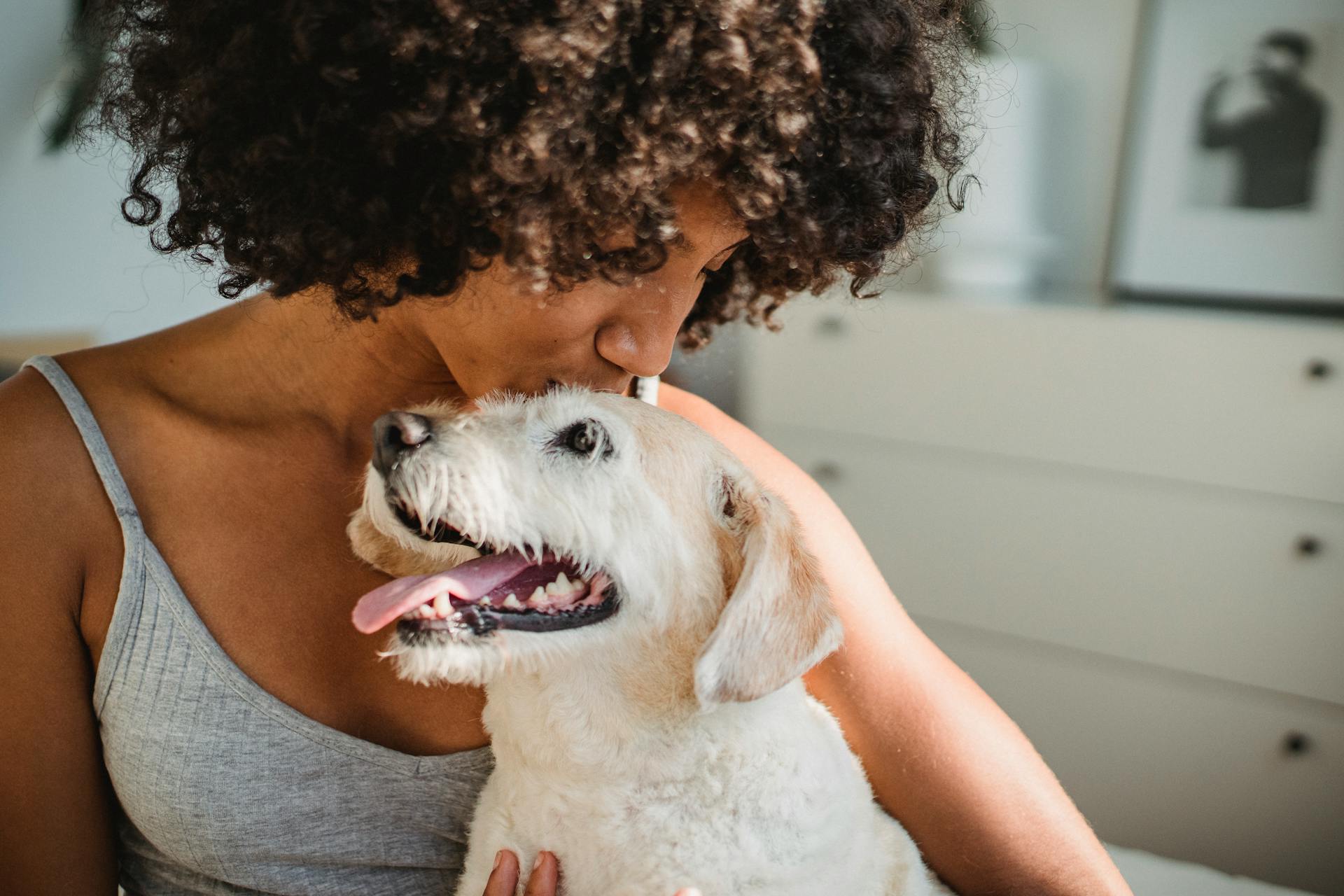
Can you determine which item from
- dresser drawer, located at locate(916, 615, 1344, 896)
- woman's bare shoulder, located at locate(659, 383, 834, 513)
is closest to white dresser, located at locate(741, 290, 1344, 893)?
dresser drawer, located at locate(916, 615, 1344, 896)

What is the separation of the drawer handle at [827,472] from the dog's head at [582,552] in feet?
5.97

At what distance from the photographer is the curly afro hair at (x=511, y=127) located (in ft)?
2.39

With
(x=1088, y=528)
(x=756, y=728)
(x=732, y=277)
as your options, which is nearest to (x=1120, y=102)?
(x=1088, y=528)

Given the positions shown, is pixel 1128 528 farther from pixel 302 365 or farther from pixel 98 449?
pixel 98 449

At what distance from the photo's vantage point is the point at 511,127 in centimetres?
75

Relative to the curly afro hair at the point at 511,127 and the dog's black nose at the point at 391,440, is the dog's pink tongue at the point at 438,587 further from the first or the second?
the curly afro hair at the point at 511,127

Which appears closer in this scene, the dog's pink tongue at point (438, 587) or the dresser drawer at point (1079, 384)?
the dog's pink tongue at point (438, 587)

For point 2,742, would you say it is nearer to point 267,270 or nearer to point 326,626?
point 326,626

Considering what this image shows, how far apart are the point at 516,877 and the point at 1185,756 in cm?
199

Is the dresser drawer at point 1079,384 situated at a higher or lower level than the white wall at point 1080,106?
lower

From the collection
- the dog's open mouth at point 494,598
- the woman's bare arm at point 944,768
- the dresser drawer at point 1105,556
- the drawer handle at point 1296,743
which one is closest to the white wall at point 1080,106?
the dresser drawer at point 1105,556

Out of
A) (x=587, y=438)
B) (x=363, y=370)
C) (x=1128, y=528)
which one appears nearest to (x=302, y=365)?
(x=363, y=370)

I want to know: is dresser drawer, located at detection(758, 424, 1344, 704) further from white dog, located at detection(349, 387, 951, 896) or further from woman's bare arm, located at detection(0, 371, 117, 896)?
woman's bare arm, located at detection(0, 371, 117, 896)

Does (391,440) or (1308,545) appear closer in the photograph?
(391,440)
